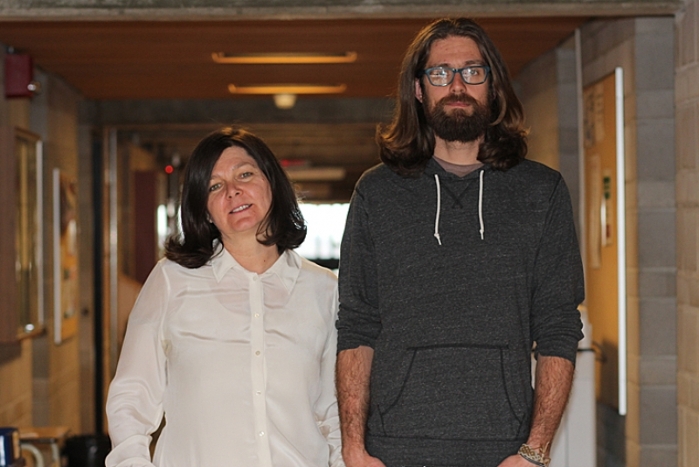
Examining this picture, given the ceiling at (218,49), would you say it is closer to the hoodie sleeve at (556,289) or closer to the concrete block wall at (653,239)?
the concrete block wall at (653,239)

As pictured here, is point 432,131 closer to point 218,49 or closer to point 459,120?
point 459,120

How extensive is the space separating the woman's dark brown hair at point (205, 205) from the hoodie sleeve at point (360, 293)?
22 cm

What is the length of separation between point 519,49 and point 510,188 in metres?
3.54

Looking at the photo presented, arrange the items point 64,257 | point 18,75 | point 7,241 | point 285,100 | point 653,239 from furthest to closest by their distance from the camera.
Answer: point 285,100, point 64,257, point 18,75, point 7,241, point 653,239

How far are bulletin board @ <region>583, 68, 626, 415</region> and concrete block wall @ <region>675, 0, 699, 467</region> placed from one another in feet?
1.09

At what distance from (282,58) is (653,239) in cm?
250

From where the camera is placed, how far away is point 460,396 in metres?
1.90

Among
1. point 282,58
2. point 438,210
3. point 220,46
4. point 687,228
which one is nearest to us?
point 438,210

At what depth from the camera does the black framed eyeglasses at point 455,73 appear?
198cm

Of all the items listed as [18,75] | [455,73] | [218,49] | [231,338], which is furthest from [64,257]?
[455,73]

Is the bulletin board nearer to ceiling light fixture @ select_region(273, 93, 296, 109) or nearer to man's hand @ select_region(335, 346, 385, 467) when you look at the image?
man's hand @ select_region(335, 346, 385, 467)

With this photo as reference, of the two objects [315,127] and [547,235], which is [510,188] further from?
[315,127]

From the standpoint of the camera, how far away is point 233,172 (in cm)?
215

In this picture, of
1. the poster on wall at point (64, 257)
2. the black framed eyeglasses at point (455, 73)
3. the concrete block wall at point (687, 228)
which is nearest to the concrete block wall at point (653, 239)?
the concrete block wall at point (687, 228)
